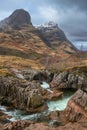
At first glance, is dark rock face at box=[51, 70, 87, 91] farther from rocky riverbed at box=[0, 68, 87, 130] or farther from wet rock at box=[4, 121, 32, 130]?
wet rock at box=[4, 121, 32, 130]

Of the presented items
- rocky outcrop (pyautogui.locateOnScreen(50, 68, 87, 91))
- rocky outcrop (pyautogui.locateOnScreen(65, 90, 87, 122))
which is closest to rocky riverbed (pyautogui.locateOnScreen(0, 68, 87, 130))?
rocky outcrop (pyautogui.locateOnScreen(65, 90, 87, 122))

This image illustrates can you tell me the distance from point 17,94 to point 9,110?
10.1 metres

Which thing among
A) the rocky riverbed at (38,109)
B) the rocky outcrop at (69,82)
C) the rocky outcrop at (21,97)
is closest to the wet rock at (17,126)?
the rocky riverbed at (38,109)

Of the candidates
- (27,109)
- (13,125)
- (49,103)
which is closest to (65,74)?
(49,103)

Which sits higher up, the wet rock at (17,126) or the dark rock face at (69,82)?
the wet rock at (17,126)

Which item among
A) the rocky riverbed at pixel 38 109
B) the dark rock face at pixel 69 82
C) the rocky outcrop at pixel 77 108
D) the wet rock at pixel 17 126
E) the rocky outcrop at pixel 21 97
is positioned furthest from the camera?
the dark rock face at pixel 69 82

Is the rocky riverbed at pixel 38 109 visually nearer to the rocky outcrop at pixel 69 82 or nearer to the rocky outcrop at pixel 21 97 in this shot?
the rocky outcrop at pixel 21 97

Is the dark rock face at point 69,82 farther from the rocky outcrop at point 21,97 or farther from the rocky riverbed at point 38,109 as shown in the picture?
the rocky outcrop at point 21,97

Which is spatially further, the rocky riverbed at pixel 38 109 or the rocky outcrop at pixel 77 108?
the rocky outcrop at pixel 77 108

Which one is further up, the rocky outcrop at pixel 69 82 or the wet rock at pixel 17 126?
the wet rock at pixel 17 126

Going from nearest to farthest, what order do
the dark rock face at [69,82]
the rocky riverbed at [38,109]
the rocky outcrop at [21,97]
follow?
the rocky riverbed at [38,109], the rocky outcrop at [21,97], the dark rock face at [69,82]

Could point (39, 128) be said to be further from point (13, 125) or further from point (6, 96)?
point (6, 96)

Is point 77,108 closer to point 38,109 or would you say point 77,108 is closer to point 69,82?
point 38,109

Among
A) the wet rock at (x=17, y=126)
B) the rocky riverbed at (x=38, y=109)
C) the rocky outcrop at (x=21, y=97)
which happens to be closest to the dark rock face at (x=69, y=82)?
the rocky riverbed at (x=38, y=109)
